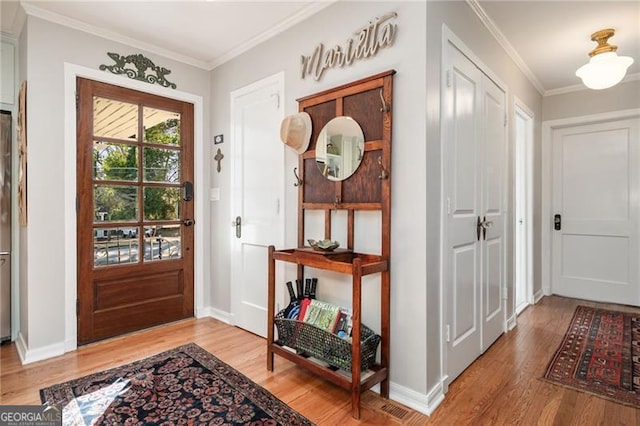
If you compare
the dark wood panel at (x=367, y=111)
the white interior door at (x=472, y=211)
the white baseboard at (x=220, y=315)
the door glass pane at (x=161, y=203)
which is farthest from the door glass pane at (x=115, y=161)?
the white interior door at (x=472, y=211)

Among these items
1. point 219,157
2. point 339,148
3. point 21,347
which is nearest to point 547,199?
point 339,148

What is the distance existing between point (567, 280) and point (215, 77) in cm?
483

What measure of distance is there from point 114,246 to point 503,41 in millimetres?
3749

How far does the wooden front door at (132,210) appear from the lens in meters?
2.70

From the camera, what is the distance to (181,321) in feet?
10.6

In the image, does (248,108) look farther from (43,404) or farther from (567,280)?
(567,280)

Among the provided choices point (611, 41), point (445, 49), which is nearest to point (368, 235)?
point (445, 49)

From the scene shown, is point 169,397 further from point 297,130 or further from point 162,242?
point 297,130

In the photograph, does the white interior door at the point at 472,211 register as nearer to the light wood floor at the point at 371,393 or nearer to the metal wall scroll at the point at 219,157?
the light wood floor at the point at 371,393

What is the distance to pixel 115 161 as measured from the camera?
2.84 m

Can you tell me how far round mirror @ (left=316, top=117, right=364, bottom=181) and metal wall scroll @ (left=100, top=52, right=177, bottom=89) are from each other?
180 centimetres

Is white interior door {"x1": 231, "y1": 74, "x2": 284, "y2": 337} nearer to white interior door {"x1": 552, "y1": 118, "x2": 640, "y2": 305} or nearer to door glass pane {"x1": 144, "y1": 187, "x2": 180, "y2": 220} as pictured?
door glass pane {"x1": 144, "y1": 187, "x2": 180, "y2": 220}

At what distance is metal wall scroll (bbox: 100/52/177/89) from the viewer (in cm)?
281

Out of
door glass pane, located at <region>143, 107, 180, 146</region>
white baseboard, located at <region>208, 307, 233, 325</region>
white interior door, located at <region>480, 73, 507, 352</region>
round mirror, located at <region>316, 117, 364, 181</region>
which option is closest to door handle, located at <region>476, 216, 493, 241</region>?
white interior door, located at <region>480, 73, 507, 352</region>
